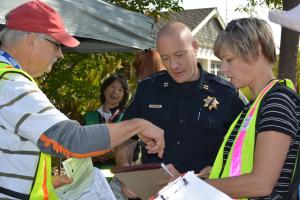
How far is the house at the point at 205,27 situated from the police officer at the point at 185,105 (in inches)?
1098

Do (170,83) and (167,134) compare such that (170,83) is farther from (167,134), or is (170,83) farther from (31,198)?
(31,198)

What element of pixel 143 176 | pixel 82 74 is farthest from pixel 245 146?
pixel 82 74

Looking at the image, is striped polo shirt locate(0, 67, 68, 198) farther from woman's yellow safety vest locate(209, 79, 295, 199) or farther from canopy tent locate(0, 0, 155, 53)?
canopy tent locate(0, 0, 155, 53)

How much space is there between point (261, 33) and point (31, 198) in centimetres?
122

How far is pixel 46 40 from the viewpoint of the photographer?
2105mm

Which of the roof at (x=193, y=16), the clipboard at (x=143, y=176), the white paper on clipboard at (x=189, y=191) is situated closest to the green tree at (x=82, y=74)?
the clipboard at (x=143, y=176)

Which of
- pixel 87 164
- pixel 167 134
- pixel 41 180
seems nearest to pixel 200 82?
pixel 167 134

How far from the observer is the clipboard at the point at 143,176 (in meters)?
2.34

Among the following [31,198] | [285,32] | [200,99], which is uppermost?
[285,32]

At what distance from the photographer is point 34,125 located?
1.76 m

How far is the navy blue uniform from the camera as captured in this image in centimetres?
319

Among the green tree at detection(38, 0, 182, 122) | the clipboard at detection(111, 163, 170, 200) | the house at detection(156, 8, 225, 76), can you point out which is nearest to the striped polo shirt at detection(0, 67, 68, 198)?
the clipboard at detection(111, 163, 170, 200)

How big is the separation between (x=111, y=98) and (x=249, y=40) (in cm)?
425

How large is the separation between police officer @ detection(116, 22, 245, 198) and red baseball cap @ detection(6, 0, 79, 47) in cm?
131
